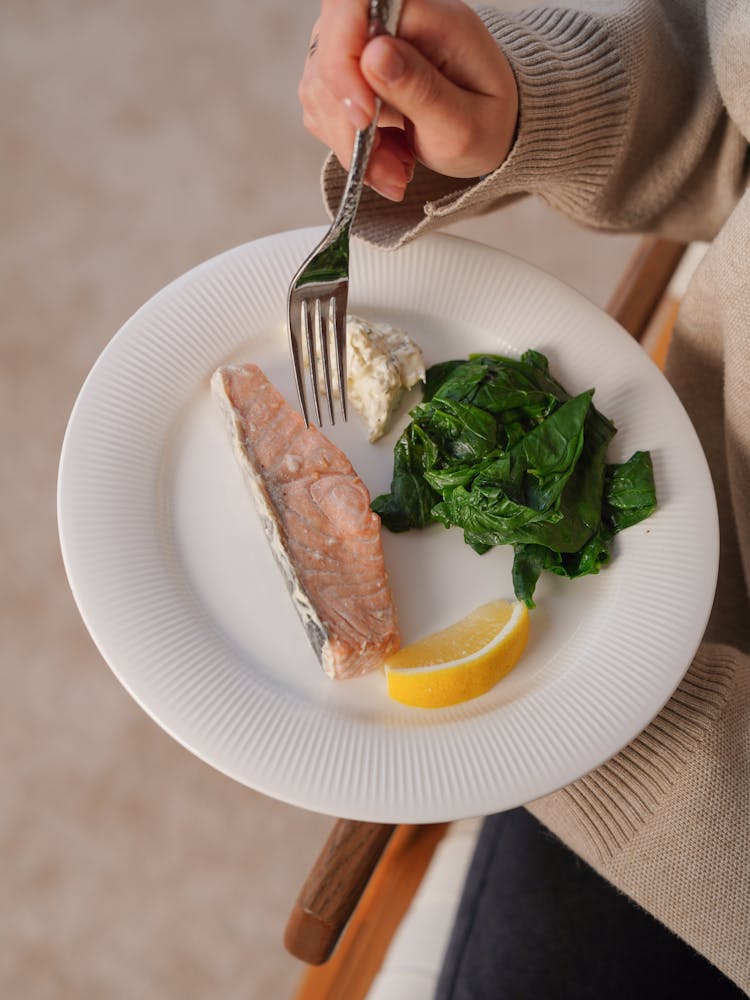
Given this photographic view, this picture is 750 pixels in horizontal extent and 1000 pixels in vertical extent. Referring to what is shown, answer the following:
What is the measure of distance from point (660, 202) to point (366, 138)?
0.67 m

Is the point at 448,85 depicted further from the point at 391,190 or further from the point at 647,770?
the point at 647,770

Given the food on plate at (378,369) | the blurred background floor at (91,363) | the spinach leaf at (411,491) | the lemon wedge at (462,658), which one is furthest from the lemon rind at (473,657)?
the blurred background floor at (91,363)

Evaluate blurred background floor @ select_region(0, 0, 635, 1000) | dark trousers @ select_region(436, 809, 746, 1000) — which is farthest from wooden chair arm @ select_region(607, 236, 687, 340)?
blurred background floor @ select_region(0, 0, 635, 1000)

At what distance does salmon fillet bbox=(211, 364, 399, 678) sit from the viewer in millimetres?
1231

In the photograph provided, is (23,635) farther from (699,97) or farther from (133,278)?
(699,97)

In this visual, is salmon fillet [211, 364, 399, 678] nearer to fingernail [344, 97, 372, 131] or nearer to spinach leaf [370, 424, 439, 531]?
spinach leaf [370, 424, 439, 531]

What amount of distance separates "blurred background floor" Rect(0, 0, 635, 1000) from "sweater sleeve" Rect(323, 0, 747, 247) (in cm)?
132

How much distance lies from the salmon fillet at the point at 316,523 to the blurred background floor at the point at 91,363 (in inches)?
46.2

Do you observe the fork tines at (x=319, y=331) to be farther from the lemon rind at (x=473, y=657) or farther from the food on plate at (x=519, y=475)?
the lemon rind at (x=473, y=657)

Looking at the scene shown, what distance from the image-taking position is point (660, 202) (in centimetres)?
152

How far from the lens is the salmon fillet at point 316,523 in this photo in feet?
4.04

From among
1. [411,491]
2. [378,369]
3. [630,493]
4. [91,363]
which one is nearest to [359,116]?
[378,369]

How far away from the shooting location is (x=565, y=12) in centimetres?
134

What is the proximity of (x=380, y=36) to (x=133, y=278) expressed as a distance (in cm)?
185
